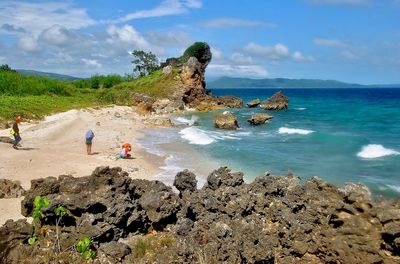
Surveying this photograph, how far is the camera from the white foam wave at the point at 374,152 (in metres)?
32.2

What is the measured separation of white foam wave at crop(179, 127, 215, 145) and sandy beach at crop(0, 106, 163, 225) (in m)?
4.52

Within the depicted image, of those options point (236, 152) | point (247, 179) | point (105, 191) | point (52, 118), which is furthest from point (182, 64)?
point (105, 191)

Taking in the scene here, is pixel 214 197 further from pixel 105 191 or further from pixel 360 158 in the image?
pixel 360 158

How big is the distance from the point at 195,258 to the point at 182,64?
7665cm

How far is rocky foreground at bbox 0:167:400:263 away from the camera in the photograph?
9.48m

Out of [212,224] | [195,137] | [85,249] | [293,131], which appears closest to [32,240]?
[85,249]

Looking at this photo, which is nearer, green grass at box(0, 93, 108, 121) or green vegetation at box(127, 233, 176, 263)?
green vegetation at box(127, 233, 176, 263)

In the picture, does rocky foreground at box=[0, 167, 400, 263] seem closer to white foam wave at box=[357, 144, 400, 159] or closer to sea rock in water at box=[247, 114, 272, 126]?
white foam wave at box=[357, 144, 400, 159]

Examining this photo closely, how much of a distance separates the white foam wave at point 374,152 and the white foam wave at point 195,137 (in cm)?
1234

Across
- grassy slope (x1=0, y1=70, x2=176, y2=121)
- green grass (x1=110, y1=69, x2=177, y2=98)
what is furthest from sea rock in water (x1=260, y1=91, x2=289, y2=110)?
grassy slope (x1=0, y1=70, x2=176, y2=121)

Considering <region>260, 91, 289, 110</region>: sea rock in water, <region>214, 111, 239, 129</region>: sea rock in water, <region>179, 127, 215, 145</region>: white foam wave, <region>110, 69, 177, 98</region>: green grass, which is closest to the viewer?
<region>179, 127, 215, 145</region>: white foam wave

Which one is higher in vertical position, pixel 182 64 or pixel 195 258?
pixel 182 64

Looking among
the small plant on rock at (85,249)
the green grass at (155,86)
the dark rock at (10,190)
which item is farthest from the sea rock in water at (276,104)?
the small plant on rock at (85,249)

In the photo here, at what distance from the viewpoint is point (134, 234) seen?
36.2ft
